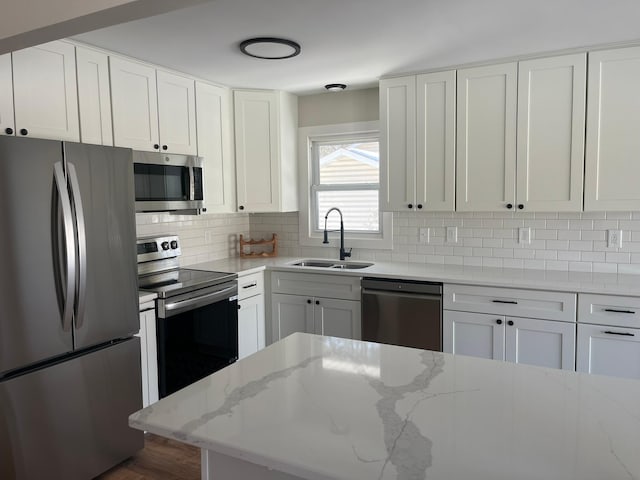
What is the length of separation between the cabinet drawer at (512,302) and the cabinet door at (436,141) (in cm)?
65

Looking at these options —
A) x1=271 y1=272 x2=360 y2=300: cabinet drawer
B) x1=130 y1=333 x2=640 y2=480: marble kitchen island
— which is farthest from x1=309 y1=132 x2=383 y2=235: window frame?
x1=130 y1=333 x2=640 y2=480: marble kitchen island

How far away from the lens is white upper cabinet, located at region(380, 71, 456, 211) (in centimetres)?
336

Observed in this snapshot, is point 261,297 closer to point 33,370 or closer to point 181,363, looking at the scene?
point 181,363

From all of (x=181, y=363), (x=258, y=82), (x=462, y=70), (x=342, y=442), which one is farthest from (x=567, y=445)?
(x=258, y=82)

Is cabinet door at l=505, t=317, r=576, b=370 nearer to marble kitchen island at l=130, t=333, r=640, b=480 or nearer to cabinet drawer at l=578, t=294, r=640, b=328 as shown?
cabinet drawer at l=578, t=294, r=640, b=328

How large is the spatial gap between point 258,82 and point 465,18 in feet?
5.89

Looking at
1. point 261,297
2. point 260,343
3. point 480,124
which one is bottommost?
point 260,343

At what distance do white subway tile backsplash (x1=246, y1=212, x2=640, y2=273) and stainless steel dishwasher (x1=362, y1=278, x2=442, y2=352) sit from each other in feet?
2.09

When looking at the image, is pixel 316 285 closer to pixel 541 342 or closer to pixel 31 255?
pixel 541 342

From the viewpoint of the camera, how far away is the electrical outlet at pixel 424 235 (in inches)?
150

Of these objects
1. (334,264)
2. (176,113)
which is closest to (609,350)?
(334,264)

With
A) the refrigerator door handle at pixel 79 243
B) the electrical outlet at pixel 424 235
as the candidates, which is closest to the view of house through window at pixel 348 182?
the electrical outlet at pixel 424 235

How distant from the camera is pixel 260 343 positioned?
3.85 metres

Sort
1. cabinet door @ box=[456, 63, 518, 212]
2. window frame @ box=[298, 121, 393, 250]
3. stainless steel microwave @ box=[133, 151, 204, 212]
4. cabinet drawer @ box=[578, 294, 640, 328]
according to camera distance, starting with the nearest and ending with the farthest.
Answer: cabinet drawer @ box=[578, 294, 640, 328] < stainless steel microwave @ box=[133, 151, 204, 212] < cabinet door @ box=[456, 63, 518, 212] < window frame @ box=[298, 121, 393, 250]
